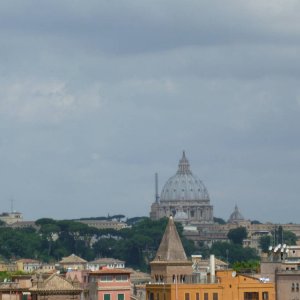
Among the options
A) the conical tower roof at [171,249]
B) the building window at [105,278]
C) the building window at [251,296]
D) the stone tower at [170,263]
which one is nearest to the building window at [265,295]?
the building window at [251,296]

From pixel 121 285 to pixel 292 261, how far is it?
38.7 ft

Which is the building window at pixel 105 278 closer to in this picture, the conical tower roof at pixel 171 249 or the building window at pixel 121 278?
the building window at pixel 121 278

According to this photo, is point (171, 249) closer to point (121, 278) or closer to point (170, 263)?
point (170, 263)

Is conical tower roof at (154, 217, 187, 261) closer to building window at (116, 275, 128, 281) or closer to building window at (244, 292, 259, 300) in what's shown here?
building window at (116, 275, 128, 281)

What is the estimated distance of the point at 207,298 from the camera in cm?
8794

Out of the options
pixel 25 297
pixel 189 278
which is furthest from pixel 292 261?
pixel 25 297

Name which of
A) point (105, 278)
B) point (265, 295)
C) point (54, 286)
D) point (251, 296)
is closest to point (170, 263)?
point (105, 278)

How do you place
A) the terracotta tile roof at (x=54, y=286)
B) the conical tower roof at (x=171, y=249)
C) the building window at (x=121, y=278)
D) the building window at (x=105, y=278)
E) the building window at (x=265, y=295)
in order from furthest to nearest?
the conical tower roof at (x=171, y=249) → the building window at (x=121, y=278) → the building window at (x=265, y=295) → the building window at (x=105, y=278) → the terracotta tile roof at (x=54, y=286)

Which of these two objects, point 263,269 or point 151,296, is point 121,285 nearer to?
point 151,296

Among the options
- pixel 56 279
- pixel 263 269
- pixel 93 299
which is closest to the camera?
pixel 56 279

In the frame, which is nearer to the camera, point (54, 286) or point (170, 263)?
point (54, 286)

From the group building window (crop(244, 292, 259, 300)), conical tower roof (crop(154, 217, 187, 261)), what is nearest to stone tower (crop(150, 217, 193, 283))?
conical tower roof (crop(154, 217, 187, 261))

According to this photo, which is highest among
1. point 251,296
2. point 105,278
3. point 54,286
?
point 105,278

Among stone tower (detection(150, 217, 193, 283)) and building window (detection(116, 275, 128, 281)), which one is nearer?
building window (detection(116, 275, 128, 281))
